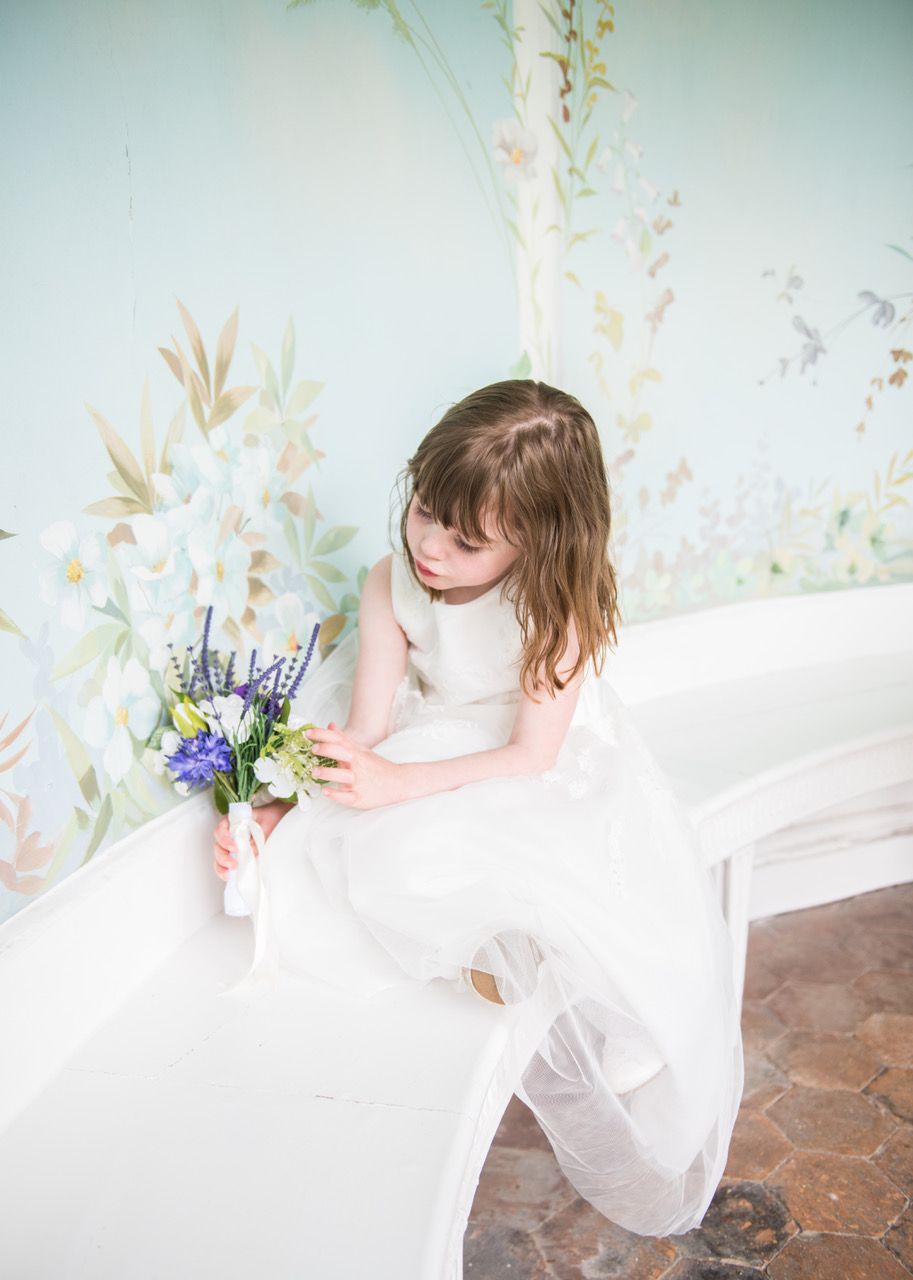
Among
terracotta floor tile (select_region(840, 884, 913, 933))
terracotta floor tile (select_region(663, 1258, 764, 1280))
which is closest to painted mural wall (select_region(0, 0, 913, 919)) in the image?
terracotta floor tile (select_region(840, 884, 913, 933))

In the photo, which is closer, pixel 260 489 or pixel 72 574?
pixel 72 574

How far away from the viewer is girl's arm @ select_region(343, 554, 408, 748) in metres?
1.60

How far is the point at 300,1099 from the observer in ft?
3.60

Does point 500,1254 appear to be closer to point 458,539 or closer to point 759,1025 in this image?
point 759,1025

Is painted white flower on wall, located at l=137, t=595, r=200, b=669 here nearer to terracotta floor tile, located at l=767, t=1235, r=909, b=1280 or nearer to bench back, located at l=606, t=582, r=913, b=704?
bench back, located at l=606, t=582, r=913, b=704

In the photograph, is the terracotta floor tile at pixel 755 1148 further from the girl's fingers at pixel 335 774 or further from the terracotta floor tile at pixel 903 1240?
the girl's fingers at pixel 335 774

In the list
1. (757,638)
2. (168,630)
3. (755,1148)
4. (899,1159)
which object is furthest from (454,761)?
(757,638)

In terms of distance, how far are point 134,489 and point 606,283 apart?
1.27 metres

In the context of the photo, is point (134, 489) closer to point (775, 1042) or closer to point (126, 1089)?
point (126, 1089)

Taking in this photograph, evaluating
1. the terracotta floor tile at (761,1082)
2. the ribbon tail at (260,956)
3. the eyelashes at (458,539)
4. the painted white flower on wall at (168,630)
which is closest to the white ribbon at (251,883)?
the ribbon tail at (260,956)

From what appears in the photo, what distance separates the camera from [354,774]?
1322 mm

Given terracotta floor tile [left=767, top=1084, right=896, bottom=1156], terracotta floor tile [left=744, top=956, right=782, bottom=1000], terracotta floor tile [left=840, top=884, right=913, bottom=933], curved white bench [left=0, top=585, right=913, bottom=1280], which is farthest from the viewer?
terracotta floor tile [left=840, top=884, right=913, bottom=933]

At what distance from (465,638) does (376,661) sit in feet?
0.46

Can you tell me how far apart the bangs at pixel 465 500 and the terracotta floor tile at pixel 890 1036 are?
130 cm
